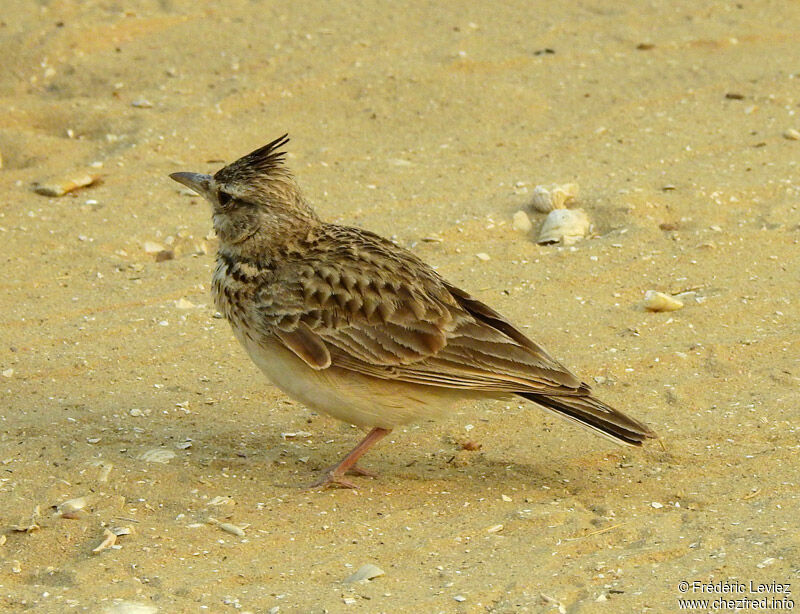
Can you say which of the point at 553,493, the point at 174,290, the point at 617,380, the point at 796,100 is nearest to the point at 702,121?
the point at 796,100

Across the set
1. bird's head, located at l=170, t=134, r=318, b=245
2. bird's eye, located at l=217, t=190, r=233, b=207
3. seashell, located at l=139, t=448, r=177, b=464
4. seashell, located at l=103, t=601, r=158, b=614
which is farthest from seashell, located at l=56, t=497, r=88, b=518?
bird's eye, located at l=217, t=190, r=233, b=207

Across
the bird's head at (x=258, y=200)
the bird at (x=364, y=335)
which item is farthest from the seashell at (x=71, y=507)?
the bird's head at (x=258, y=200)

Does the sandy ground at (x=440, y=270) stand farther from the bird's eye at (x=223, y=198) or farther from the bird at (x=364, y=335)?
the bird's eye at (x=223, y=198)

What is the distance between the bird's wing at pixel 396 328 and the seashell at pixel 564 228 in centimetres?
240

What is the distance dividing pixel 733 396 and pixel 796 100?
4.56 meters

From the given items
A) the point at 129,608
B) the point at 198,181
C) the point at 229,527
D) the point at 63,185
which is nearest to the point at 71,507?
the point at 229,527

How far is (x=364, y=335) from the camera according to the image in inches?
222

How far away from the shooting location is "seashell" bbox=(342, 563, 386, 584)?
4.82 meters

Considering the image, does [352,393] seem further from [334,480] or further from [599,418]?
[599,418]

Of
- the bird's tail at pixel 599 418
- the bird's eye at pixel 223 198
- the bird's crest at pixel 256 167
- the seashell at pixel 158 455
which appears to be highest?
the bird's crest at pixel 256 167

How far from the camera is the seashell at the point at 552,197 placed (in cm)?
842

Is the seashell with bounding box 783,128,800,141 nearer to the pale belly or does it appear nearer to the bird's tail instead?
the bird's tail

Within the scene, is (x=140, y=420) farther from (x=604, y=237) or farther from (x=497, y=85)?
(x=497, y=85)

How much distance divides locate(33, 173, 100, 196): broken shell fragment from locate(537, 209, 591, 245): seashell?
10.2 ft
